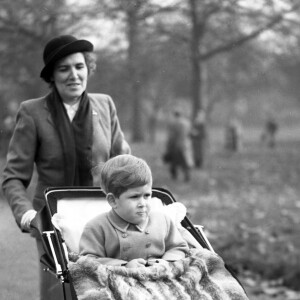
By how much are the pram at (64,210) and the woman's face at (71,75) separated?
0.53 m

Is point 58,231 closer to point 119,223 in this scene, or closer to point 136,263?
point 119,223

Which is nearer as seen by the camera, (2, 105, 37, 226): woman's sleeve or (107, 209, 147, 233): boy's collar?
(107, 209, 147, 233): boy's collar

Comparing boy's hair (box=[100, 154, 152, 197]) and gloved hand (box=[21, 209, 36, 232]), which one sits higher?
boy's hair (box=[100, 154, 152, 197])

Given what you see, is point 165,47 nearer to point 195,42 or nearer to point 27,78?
point 195,42

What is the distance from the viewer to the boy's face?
3135 mm

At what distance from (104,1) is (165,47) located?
3.06 m

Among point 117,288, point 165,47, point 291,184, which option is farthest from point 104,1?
point 117,288

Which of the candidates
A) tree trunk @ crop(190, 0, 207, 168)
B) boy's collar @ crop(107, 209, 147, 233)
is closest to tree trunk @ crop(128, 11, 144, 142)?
tree trunk @ crop(190, 0, 207, 168)

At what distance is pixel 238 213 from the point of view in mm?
10891

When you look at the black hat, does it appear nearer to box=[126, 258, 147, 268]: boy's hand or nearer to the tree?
box=[126, 258, 147, 268]: boy's hand

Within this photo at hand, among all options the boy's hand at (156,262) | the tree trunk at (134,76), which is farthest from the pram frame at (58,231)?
the tree trunk at (134,76)

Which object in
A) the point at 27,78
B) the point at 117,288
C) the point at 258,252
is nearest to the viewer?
the point at 117,288

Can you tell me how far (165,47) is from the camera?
1454cm

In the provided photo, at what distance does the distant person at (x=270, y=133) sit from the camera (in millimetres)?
21241
